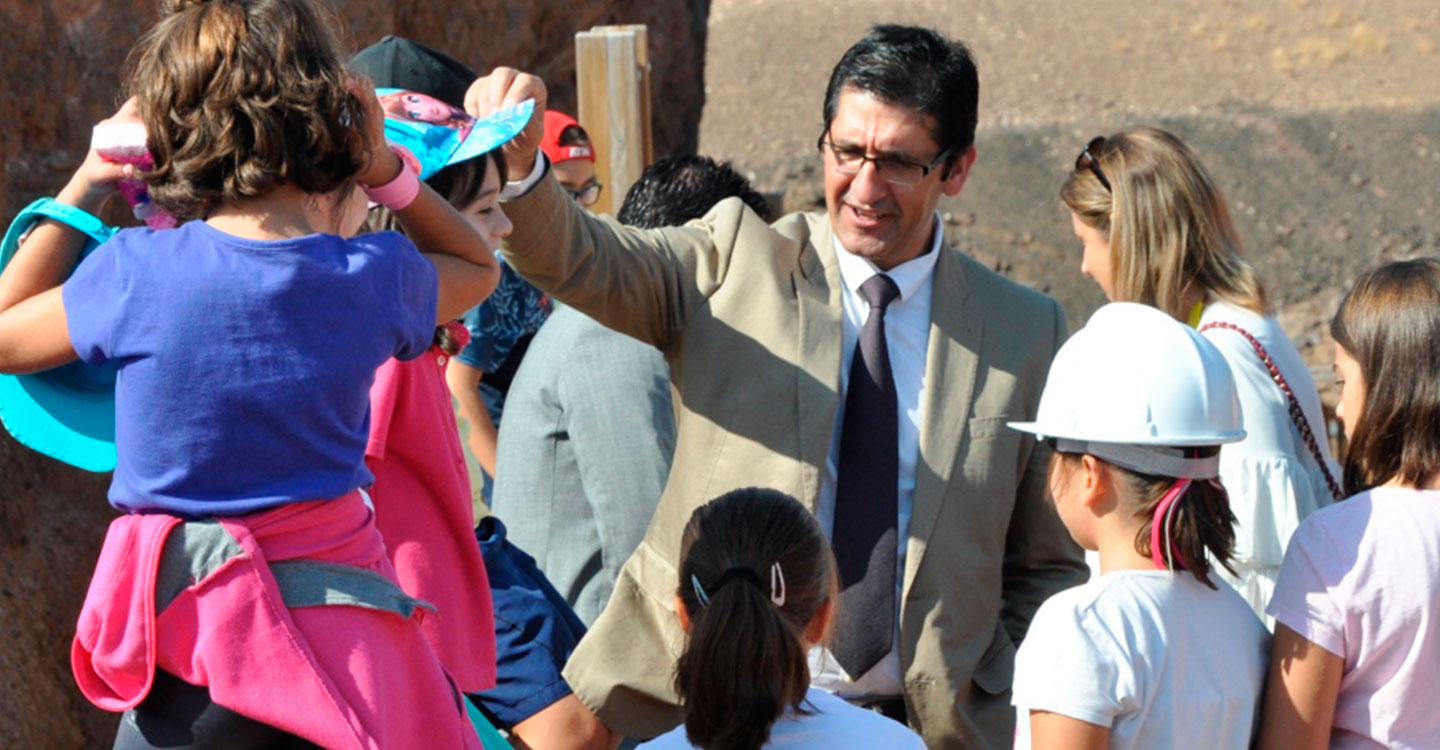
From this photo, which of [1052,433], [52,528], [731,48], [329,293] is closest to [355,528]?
[329,293]

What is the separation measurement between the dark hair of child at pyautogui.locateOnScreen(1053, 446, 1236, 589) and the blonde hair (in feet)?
4.22

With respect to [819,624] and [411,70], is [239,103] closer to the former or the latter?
[411,70]

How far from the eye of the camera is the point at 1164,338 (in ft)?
7.64

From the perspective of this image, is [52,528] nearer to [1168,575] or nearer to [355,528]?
[355,528]

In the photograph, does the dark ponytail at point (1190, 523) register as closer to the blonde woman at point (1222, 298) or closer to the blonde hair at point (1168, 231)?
the blonde woman at point (1222, 298)

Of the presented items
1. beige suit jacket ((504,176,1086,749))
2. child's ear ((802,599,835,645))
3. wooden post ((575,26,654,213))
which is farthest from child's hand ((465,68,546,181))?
wooden post ((575,26,654,213))

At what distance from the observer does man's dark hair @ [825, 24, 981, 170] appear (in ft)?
9.74

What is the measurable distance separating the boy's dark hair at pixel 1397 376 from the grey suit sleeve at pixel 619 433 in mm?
1347

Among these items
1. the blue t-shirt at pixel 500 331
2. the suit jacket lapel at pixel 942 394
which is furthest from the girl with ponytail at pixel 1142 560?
the blue t-shirt at pixel 500 331

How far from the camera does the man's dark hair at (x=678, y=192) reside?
383 centimetres

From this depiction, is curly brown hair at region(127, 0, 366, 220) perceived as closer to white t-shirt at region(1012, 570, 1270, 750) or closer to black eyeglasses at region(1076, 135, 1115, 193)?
white t-shirt at region(1012, 570, 1270, 750)

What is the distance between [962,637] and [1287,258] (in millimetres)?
20000

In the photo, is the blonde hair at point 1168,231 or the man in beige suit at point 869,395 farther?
the blonde hair at point 1168,231

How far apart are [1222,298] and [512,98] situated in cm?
182
